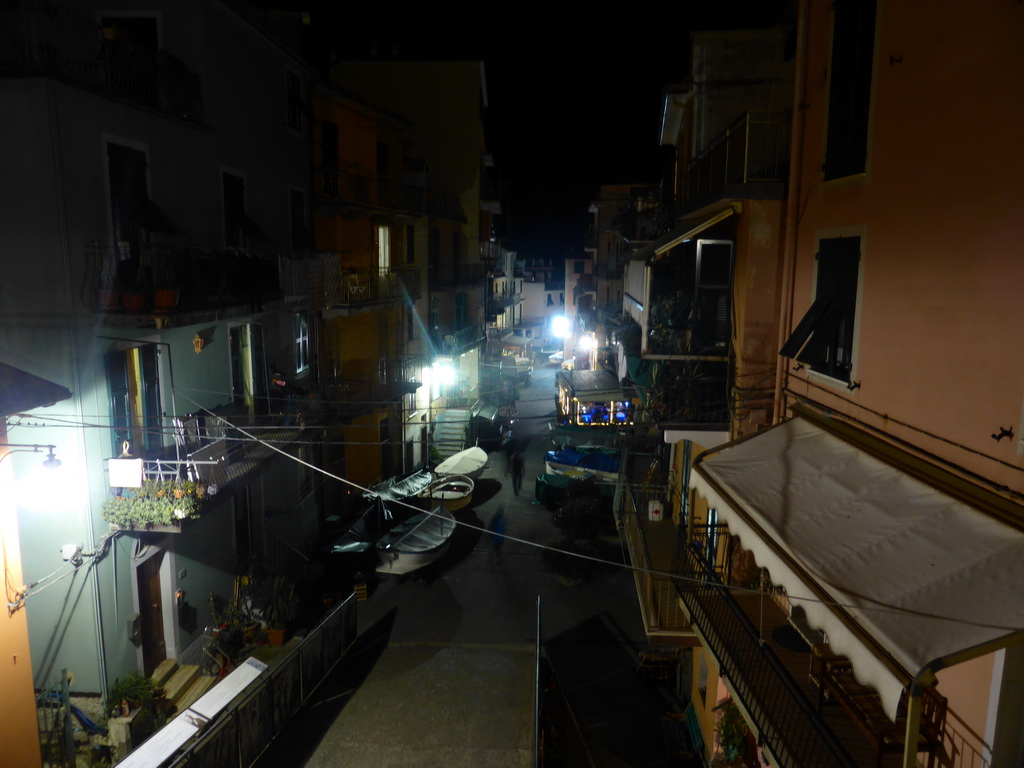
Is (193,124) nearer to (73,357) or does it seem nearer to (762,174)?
(73,357)

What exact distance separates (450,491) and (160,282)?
1422 cm

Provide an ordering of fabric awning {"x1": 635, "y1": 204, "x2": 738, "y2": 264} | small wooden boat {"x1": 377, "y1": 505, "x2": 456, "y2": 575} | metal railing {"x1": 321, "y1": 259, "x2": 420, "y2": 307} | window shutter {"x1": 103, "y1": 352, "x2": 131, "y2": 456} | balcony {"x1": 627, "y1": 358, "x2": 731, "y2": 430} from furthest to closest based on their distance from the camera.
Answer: metal railing {"x1": 321, "y1": 259, "x2": 420, "y2": 307} → small wooden boat {"x1": 377, "y1": 505, "x2": 456, "y2": 575} → window shutter {"x1": 103, "y1": 352, "x2": 131, "y2": 456} → balcony {"x1": 627, "y1": 358, "x2": 731, "y2": 430} → fabric awning {"x1": 635, "y1": 204, "x2": 738, "y2": 264}

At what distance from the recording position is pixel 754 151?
11.2 metres

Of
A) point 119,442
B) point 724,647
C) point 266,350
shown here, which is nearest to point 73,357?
point 119,442

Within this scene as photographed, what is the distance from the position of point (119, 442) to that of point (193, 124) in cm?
646

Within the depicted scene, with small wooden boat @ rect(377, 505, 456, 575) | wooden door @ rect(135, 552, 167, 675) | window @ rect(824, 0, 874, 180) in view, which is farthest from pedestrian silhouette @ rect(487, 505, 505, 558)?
window @ rect(824, 0, 874, 180)

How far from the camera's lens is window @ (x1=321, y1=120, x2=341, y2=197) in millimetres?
20641

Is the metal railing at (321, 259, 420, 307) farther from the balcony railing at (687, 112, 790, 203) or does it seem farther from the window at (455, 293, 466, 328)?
the balcony railing at (687, 112, 790, 203)

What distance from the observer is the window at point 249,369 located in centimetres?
1619

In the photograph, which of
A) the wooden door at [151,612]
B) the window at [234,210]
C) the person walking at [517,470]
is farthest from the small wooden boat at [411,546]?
the window at [234,210]

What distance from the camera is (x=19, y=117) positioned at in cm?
1002

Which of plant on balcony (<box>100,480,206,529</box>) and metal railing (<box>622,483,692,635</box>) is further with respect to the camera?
plant on balcony (<box>100,480,206,529</box>)

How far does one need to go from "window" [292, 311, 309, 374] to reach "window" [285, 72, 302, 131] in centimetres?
538

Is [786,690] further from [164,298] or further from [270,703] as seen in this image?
[164,298]
